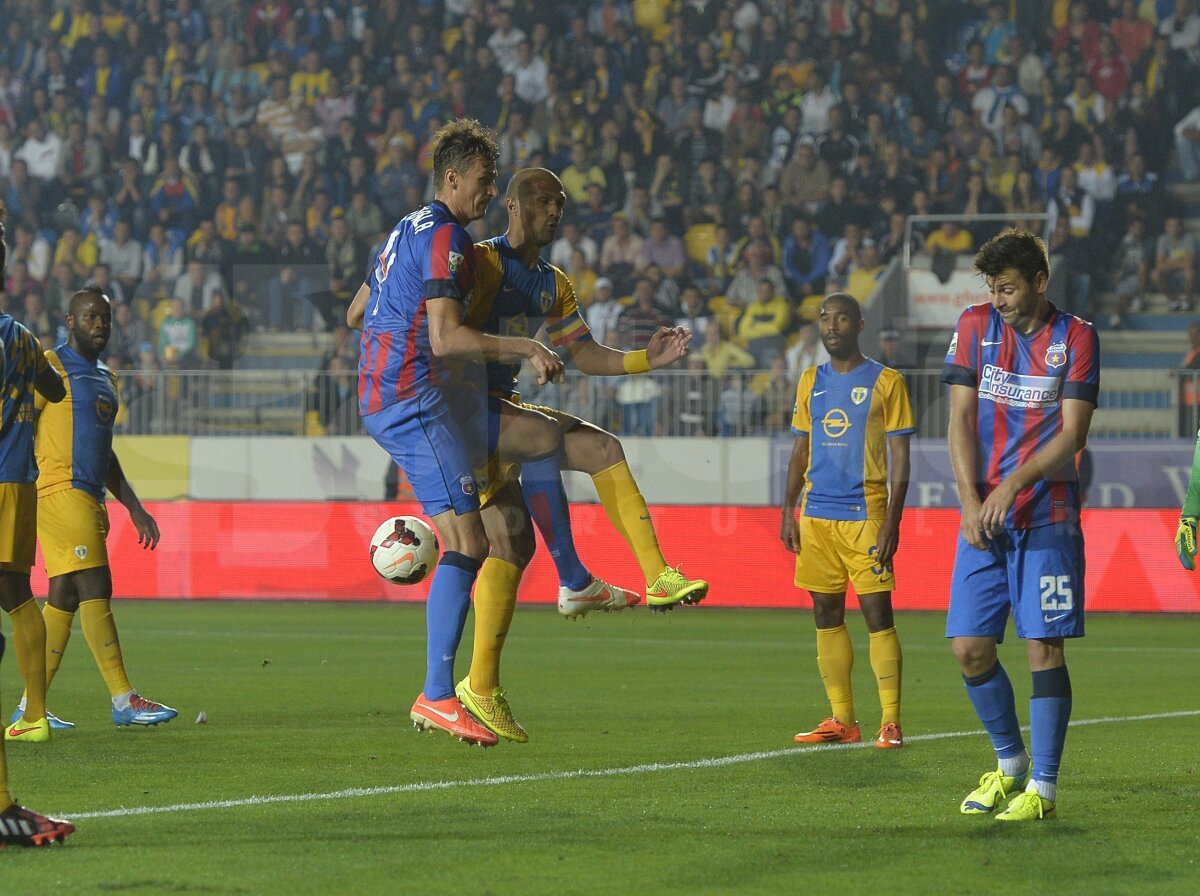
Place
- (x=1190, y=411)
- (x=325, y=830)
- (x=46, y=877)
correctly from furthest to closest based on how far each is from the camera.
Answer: (x=1190, y=411)
(x=325, y=830)
(x=46, y=877)

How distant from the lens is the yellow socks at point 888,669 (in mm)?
8523

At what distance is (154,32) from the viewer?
25.5m

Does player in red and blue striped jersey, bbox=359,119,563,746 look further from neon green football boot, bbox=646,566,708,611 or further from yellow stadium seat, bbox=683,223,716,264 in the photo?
yellow stadium seat, bbox=683,223,716,264

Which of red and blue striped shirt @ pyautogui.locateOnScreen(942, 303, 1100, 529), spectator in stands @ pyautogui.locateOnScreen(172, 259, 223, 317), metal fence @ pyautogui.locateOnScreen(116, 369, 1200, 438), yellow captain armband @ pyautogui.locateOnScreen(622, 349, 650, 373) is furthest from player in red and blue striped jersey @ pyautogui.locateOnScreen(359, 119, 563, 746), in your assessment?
spectator in stands @ pyautogui.locateOnScreen(172, 259, 223, 317)

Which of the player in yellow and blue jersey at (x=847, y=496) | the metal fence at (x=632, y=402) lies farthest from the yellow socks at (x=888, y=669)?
the metal fence at (x=632, y=402)

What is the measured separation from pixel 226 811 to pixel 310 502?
12113mm

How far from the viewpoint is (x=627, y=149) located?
74.4 ft

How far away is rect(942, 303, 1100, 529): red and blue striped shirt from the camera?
6051mm

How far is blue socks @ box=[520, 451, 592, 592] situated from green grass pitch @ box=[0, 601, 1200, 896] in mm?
823

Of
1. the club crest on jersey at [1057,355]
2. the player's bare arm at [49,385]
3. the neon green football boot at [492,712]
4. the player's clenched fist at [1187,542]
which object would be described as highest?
the club crest on jersey at [1057,355]

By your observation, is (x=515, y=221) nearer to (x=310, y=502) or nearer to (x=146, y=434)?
(x=310, y=502)

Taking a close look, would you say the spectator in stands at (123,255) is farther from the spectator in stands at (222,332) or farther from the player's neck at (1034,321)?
the player's neck at (1034,321)

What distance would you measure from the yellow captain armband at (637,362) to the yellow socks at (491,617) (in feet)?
3.11

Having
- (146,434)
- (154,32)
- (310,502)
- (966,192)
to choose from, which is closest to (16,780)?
(310,502)
